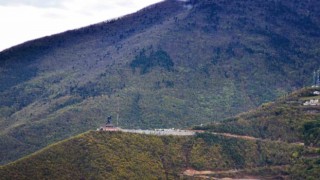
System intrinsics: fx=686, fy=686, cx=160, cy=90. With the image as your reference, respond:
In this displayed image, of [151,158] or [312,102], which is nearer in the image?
[151,158]

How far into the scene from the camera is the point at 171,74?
163375mm

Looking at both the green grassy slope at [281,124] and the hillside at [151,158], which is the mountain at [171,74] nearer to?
the green grassy slope at [281,124]

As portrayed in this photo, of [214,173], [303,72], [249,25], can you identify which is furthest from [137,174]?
[249,25]

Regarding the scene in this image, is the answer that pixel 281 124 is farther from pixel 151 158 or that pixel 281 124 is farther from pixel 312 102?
pixel 151 158

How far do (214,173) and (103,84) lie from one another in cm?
7003

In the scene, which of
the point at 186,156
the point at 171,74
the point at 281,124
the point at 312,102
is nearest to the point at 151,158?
the point at 186,156

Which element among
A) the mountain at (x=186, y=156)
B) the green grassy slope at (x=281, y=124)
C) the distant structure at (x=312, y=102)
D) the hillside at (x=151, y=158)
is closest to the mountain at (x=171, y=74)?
the green grassy slope at (x=281, y=124)

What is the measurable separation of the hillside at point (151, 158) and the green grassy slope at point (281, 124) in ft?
9.24

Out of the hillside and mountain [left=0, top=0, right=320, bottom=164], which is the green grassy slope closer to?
the hillside

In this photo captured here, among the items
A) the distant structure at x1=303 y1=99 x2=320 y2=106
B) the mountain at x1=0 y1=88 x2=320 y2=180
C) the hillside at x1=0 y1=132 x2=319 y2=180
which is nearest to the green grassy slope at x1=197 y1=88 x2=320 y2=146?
the mountain at x1=0 y1=88 x2=320 y2=180

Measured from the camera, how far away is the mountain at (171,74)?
490ft

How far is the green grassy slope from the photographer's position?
105312 millimetres

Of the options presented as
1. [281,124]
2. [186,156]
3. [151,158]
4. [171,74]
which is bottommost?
[186,156]

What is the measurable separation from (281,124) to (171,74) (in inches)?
2271
